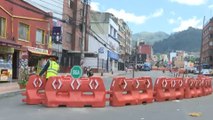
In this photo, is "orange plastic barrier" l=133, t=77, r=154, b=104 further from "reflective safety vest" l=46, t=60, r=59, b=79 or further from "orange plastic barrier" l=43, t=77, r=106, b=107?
"reflective safety vest" l=46, t=60, r=59, b=79

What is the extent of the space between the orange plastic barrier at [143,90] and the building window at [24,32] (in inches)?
747

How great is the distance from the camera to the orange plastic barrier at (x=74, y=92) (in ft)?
49.6

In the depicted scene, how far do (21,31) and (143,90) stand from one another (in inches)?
769

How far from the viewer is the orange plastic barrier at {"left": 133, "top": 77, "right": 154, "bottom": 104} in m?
17.0

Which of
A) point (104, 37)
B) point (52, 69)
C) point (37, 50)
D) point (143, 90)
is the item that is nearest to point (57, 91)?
point (52, 69)

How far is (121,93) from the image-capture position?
53.1ft

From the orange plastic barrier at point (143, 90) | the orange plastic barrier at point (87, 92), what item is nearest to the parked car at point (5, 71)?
the orange plastic barrier at point (143, 90)

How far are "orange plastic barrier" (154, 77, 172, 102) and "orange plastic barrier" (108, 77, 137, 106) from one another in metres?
1.82

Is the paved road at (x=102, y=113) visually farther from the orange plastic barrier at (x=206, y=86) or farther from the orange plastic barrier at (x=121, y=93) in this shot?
the orange plastic barrier at (x=206, y=86)

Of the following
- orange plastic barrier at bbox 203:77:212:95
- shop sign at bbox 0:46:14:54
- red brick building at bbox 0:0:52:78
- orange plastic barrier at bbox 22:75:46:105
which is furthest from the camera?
red brick building at bbox 0:0:52:78

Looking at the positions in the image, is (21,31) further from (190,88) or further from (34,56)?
(190,88)

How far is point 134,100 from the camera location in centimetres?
1678

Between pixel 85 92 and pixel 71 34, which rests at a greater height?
pixel 71 34

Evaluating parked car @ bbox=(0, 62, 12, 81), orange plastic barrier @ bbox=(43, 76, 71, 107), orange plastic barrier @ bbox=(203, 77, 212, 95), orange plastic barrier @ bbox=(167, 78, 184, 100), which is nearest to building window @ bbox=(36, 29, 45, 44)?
parked car @ bbox=(0, 62, 12, 81)
